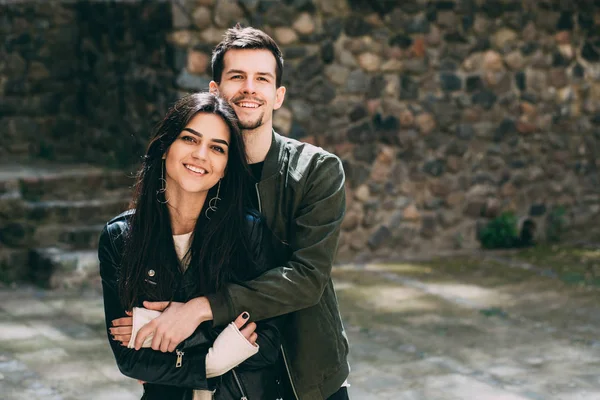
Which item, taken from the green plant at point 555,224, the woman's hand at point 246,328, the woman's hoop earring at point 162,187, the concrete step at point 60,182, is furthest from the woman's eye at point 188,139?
the green plant at point 555,224

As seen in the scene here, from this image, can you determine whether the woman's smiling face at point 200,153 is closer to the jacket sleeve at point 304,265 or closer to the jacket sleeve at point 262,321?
the jacket sleeve at point 262,321

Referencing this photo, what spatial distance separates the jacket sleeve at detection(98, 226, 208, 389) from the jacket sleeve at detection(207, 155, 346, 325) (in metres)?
0.13

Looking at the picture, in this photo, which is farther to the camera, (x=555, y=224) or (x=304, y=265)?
(x=555, y=224)

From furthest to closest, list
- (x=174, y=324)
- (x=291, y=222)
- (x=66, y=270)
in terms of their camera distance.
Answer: (x=66, y=270), (x=291, y=222), (x=174, y=324)

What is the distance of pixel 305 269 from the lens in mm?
2381

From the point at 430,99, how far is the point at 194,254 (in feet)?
16.6

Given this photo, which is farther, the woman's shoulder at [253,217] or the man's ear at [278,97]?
the man's ear at [278,97]

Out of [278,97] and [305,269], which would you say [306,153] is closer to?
[278,97]

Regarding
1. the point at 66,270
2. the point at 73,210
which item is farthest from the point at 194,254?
the point at 73,210

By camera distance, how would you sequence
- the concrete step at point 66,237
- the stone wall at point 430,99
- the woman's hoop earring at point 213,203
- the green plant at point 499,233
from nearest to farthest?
the woman's hoop earring at point 213,203 < the concrete step at point 66,237 < the stone wall at point 430,99 < the green plant at point 499,233

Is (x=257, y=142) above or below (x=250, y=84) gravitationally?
below

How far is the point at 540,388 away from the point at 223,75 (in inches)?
92.2

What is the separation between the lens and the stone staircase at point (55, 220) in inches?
231

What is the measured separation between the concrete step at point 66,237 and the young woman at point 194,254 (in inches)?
154
